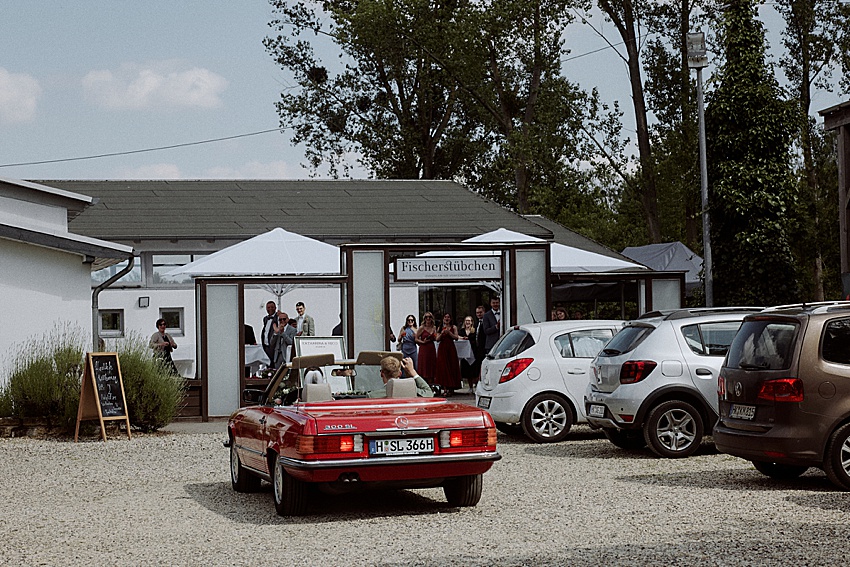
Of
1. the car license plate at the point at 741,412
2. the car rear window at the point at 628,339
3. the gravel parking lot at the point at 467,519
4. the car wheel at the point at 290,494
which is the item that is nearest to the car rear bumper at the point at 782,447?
the car license plate at the point at 741,412

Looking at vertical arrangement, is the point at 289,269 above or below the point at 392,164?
below

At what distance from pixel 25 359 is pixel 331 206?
15.4 m

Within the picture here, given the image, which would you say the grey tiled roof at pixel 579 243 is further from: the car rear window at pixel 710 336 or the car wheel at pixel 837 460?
the car wheel at pixel 837 460

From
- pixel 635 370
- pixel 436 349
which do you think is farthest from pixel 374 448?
pixel 436 349

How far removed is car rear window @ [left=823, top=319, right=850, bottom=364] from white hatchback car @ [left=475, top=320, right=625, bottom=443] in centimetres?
532

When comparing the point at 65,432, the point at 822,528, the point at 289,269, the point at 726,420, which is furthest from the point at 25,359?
the point at 822,528

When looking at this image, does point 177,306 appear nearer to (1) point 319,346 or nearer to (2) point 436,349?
(2) point 436,349

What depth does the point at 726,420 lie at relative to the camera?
1160cm

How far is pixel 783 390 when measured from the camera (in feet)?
35.8

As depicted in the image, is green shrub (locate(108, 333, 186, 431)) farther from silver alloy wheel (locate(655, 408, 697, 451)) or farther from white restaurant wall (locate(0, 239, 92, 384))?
silver alloy wheel (locate(655, 408, 697, 451))

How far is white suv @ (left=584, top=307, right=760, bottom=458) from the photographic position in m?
13.8

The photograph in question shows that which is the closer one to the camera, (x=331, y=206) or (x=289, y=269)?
(x=289, y=269)

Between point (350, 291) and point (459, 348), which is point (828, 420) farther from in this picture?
point (459, 348)

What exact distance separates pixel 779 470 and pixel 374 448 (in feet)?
14.5
